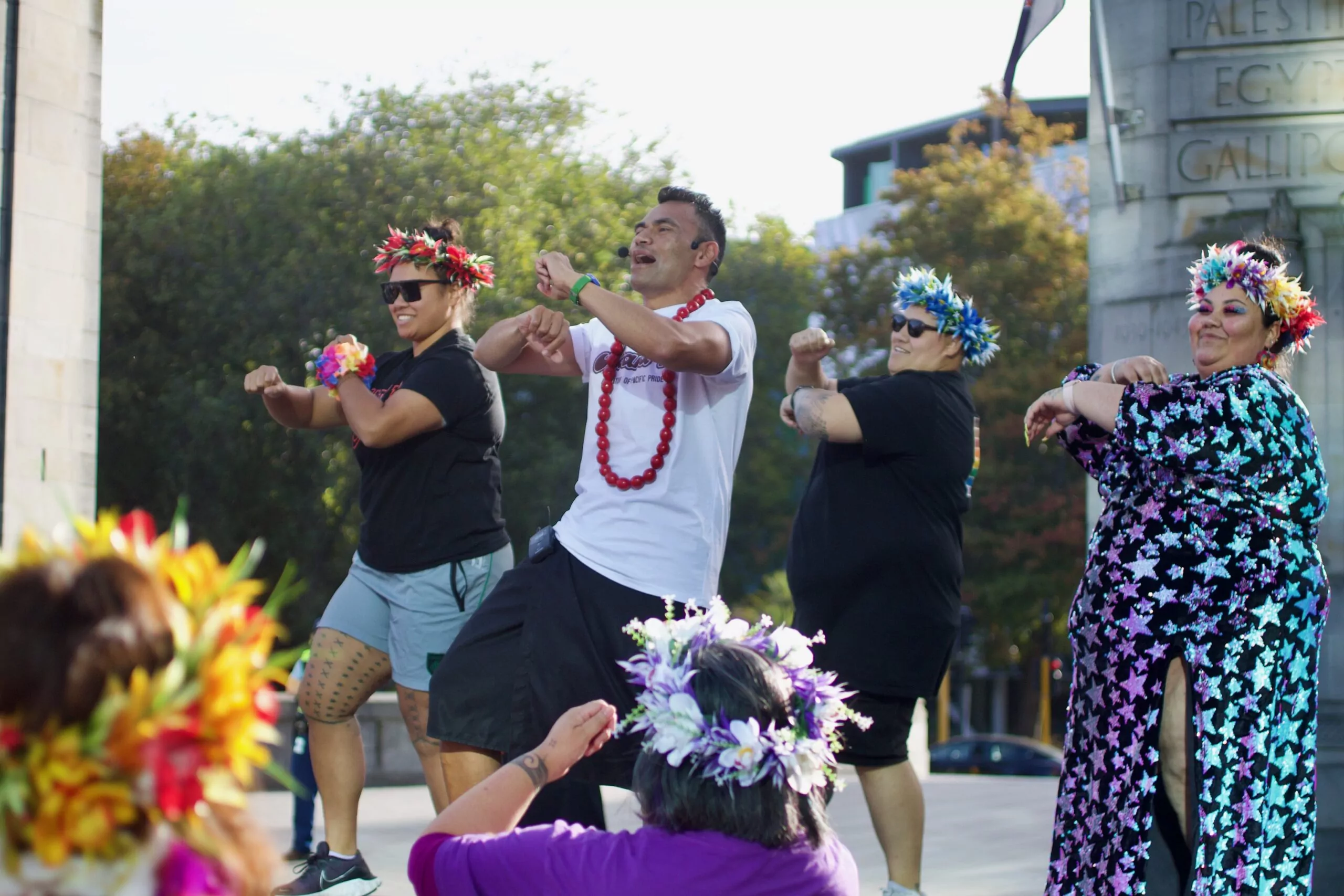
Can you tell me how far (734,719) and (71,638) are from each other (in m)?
1.38

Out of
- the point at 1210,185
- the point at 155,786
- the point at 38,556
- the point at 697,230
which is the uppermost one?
the point at 1210,185

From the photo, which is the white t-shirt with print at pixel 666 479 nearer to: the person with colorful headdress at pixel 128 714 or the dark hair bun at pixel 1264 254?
the dark hair bun at pixel 1264 254

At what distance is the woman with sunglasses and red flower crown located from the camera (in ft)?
18.9

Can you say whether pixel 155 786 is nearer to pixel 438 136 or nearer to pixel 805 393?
pixel 805 393

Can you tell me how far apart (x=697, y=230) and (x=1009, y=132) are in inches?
1189

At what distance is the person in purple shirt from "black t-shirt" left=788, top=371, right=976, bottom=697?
255cm

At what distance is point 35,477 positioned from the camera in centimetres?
919

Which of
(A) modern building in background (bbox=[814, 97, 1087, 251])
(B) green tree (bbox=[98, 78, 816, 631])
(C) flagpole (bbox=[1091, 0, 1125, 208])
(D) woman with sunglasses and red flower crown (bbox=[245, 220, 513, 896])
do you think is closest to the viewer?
(D) woman with sunglasses and red flower crown (bbox=[245, 220, 513, 896])

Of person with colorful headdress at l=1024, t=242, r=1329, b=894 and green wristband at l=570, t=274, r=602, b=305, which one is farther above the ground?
green wristband at l=570, t=274, r=602, b=305

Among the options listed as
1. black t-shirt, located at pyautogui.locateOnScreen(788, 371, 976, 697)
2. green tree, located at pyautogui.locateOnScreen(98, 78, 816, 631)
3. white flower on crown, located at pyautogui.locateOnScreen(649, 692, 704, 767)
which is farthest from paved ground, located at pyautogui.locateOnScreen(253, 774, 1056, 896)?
green tree, located at pyautogui.locateOnScreen(98, 78, 816, 631)

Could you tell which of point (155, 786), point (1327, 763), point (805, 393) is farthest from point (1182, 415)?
point (155, 786)

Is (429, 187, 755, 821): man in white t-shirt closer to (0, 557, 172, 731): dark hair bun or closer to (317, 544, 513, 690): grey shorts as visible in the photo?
(317, 544, 513, 690): grey shorts

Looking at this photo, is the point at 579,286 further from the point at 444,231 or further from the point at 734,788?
the point at 734,788

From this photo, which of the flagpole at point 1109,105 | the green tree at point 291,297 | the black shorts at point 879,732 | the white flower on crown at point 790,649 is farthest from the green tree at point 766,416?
the white flower on crown at point 790,649
